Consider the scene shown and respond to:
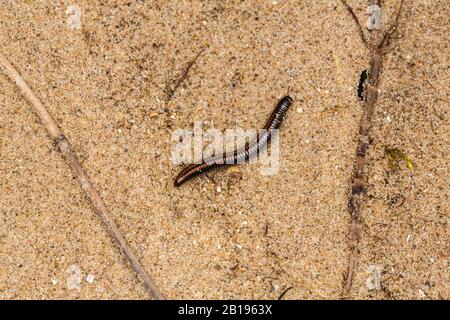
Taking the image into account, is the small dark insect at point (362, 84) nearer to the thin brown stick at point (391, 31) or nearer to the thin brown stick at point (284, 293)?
the thin brown stick at point (391, 31)

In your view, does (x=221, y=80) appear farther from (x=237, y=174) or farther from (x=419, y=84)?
(x=419, y=84)

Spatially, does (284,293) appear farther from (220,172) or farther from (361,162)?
(361,162)

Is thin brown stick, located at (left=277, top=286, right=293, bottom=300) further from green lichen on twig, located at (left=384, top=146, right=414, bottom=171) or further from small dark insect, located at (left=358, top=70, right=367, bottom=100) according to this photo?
small dark insect, located at (left=358, top=70, right=367, bottom=100)

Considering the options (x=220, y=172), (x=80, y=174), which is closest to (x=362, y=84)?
(x=220, y=172)

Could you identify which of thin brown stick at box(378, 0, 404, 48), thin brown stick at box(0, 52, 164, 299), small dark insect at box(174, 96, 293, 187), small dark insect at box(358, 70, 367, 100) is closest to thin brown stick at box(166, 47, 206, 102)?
small dark insect at box(174, 96, 293, 187)
